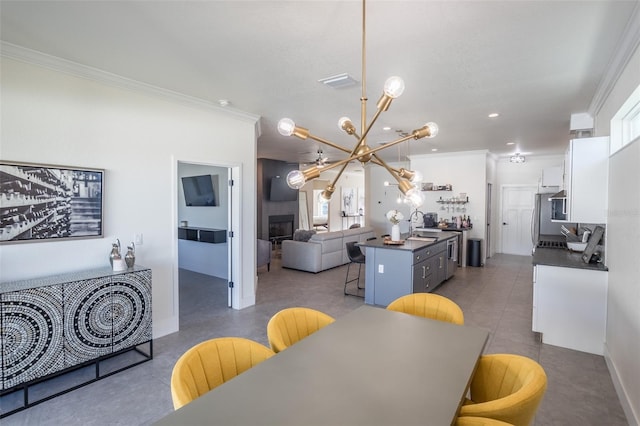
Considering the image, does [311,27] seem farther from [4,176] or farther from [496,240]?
[496,240]

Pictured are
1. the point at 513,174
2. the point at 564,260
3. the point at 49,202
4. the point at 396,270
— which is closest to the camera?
the point at 49,202

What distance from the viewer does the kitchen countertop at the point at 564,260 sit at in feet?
11.1

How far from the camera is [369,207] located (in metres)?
10.6

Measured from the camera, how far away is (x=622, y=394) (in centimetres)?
251

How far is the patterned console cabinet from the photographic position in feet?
7.77

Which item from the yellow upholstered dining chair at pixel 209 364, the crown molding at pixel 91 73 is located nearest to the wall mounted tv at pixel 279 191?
the crown molding at pixel 91 73

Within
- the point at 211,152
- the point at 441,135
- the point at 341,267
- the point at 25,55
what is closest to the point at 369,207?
the point at 341,267

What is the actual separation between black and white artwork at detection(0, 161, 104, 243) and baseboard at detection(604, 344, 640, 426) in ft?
14.6

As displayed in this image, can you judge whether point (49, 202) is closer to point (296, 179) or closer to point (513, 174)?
point (296, 179)

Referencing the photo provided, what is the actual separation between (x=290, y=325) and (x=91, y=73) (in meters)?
2.90

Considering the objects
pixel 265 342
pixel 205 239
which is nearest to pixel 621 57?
pixel 265 342

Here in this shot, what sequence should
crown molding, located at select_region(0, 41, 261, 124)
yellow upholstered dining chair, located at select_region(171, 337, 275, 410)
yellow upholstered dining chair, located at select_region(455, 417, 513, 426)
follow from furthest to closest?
1. crown molding, located at select_region(0, 41, 261, 124)
2. yellow upholstered dining chair, located at select_region(171, 337, 275, 410)
3. yellow upholstered dining chair, located at select_region(455, 417, 513, 426)

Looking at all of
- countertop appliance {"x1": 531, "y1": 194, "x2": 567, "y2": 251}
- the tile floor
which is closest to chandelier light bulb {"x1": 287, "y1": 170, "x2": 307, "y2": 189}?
the tile floor

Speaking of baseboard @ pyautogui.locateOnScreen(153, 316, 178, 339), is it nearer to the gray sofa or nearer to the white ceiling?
the white ceiling
